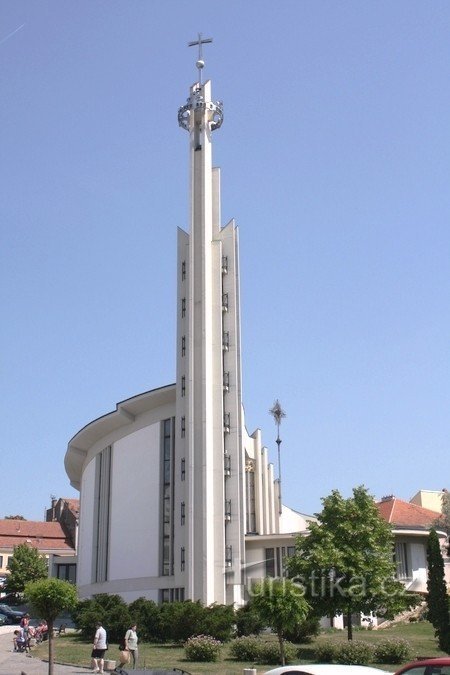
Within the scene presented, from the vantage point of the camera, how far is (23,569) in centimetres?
7206

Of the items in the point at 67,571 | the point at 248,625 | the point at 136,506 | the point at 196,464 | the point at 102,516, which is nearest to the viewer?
the point at 248,625

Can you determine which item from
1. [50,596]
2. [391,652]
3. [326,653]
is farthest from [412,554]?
[50,596]

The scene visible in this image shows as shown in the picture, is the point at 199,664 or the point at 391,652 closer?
the point at 199,664

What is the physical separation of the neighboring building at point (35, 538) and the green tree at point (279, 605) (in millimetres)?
56283

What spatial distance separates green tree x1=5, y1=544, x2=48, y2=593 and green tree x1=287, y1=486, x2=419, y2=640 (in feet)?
139

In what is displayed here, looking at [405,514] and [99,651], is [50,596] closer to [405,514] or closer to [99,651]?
[99,651]

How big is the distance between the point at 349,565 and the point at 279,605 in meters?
7.83

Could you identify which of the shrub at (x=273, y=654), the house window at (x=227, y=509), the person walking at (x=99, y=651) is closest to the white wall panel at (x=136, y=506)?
the house window at (x=227, y=509)

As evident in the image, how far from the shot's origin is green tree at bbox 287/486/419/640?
1377 inches

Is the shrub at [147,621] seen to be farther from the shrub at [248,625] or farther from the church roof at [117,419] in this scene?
the church roof at [117,419]

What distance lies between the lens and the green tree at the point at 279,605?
1121 inches

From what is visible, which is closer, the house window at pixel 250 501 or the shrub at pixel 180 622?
the shrub at pixel 180 622

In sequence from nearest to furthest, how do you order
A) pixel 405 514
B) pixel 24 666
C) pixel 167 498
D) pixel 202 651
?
1. pixel 24 666
2. pixel 202 651
3. pixel 167 498
4. pixel 405 514

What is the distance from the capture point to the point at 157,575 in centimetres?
4950
